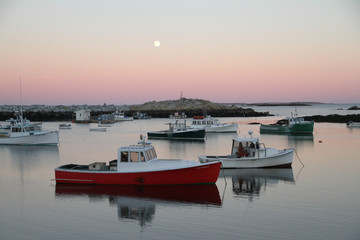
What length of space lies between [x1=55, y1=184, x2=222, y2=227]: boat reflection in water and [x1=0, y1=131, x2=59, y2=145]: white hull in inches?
907

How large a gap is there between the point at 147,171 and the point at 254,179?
22.1 feet

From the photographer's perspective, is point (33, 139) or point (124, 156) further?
point (33, 139)

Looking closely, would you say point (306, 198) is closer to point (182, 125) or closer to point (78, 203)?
point (78, 203)

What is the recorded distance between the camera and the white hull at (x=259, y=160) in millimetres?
25062

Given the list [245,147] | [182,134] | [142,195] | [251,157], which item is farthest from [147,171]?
[182,134]

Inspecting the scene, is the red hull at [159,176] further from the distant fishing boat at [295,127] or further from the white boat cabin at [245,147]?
the distant fishing boat at [295,127]

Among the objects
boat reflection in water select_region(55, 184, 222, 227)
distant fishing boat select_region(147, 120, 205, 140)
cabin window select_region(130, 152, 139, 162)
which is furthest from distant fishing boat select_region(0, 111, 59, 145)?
cabin window select_region(130, 152, 139, 162)

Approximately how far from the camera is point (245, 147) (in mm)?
25734

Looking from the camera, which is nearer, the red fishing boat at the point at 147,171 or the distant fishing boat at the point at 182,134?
the red fishing boat at the point at 147,171

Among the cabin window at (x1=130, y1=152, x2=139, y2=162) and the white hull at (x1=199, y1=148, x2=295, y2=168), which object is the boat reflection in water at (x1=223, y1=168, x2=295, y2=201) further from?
the cabin window at (x1=130, y1=152, x2=139, y2=162)

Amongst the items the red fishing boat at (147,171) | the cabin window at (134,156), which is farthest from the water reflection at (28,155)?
the cabin window at (134,156)

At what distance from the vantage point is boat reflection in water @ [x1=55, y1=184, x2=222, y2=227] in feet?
57.4

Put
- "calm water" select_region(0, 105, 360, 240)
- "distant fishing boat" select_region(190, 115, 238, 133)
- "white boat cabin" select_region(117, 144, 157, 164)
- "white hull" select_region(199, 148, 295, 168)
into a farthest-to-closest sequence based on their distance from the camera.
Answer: "distant fishing boat" select_region(190, 115, 238, 133) < "white hull" select_region(199, 148, 295, 168) < "white boat cabin" select_region(117, 144, 157, 164) < "calm water" select_region(0, 105, 360, 240)

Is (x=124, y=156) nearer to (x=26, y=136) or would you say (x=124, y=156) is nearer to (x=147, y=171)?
(x=147, y=171)
